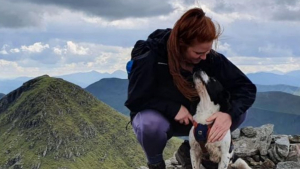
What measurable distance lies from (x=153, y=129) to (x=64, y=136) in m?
173

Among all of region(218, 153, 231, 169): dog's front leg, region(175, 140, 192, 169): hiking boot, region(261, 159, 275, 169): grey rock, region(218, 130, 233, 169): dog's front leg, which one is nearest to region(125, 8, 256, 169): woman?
region(218, 130, 233, 169): dog's front leg

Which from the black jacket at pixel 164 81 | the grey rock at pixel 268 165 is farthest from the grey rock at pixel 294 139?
the black jacket at pixel 164 81

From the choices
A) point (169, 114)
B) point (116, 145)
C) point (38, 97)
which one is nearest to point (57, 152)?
point (116, 145)

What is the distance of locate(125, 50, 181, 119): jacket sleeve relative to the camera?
5391 mm

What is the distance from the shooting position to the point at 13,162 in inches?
6235

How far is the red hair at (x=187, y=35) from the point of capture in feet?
16.1

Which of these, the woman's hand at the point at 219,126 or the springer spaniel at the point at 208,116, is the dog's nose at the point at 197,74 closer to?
the springer spaniel at the point at 208,116

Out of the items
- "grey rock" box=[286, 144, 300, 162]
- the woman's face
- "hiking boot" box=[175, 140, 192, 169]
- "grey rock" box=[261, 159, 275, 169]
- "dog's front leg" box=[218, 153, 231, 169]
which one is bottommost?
"grey rock" box=[261, 159, 275, 169]

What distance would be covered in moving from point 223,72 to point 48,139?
173 m

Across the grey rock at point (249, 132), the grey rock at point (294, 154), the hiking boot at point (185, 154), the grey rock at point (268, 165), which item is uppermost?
the hiking boot at point (185, 154)

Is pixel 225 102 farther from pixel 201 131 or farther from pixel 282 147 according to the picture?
pixel 282 147

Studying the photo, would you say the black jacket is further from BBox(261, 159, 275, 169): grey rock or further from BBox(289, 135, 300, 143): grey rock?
BBox(289, 135, 300, 143): grey rock

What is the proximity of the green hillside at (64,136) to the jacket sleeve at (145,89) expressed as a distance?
143m

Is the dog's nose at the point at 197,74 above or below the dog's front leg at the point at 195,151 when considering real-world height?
above
